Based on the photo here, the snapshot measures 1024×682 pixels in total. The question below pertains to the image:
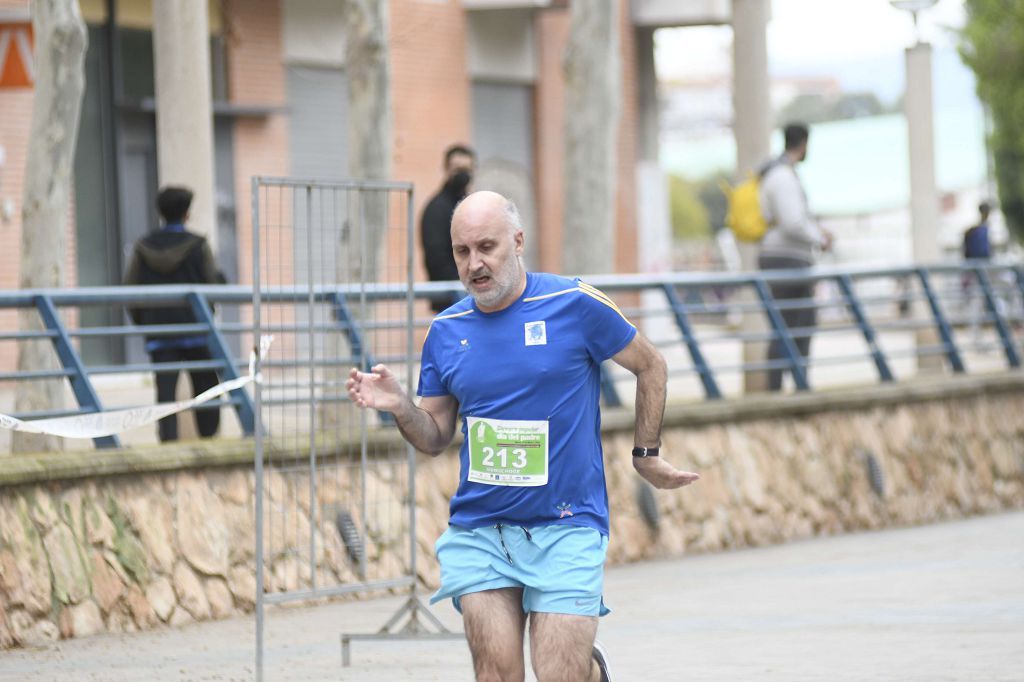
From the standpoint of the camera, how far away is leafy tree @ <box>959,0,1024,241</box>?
45719mm

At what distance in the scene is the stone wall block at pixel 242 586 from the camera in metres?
10.3

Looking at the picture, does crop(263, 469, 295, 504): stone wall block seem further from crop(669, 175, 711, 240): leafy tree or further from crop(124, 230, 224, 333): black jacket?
crop(669, 175, 711, 240): leafy tree

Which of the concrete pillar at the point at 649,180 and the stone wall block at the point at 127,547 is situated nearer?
the stone wall block at the point at 127,547

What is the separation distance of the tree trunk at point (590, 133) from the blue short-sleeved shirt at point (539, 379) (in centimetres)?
978

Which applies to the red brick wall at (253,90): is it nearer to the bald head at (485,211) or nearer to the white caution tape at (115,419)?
the white caution tape at (115,419)

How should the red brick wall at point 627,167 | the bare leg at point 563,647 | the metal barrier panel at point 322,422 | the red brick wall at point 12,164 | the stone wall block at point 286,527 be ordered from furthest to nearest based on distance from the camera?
the red brick wall at point 627,167, the red brick wall at point 12,164, the stone wall block at point 286,527, the metal barrier panel at point 322,422, the bare leg at point 563,647

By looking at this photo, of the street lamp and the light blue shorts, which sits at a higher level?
the street lamp

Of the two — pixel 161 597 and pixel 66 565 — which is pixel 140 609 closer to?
pixel 161 597

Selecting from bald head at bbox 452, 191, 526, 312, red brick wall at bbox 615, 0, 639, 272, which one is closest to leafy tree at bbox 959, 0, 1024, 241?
red brick wall at bbox 615, 0, 639, 272

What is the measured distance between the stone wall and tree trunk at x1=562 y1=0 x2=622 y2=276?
86.8 inches

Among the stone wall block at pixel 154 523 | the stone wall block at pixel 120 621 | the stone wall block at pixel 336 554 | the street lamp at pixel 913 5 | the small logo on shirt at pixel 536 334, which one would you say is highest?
the street lamp at pixel 913 5

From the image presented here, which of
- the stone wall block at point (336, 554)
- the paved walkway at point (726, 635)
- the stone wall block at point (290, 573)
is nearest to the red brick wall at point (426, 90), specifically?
the paved walkway at point (726, 635)

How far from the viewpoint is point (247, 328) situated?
33.9ft

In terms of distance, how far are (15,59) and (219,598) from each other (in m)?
3.14
